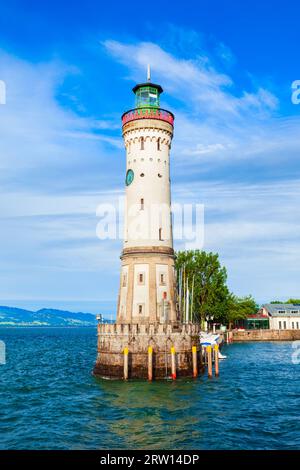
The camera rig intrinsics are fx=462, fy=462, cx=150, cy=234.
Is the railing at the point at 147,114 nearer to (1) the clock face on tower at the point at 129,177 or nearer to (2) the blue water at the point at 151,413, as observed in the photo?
(1) the clock face on tower at the point at 129,177

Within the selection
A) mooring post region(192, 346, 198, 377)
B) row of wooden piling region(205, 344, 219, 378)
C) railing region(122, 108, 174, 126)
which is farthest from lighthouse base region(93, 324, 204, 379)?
railing region(122, 108, 174, 126)

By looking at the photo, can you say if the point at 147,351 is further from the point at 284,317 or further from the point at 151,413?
the point at 284,317

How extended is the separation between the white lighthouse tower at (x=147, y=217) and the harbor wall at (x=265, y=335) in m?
69.0

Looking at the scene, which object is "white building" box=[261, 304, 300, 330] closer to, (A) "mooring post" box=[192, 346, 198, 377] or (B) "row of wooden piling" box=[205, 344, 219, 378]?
(B) "row of wooden piling" box=[205, 344, 219, 378]

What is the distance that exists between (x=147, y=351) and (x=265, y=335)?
257 feet

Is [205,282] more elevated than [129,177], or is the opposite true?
[129,177]

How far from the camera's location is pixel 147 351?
43.8 m

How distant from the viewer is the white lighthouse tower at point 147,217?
49219 millimetres

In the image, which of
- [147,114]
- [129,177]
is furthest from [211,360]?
[147,114]

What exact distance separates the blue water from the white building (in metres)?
73.7

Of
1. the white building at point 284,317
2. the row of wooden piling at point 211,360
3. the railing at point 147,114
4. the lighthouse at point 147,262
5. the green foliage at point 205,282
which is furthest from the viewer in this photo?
the white building at point 284,317

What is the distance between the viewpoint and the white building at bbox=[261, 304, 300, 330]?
12088 cm

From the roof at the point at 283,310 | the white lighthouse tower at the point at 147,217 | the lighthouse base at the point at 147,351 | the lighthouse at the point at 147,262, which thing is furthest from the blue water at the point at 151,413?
the roof at the point at 283,310

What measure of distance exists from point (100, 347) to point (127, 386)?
6.72m
